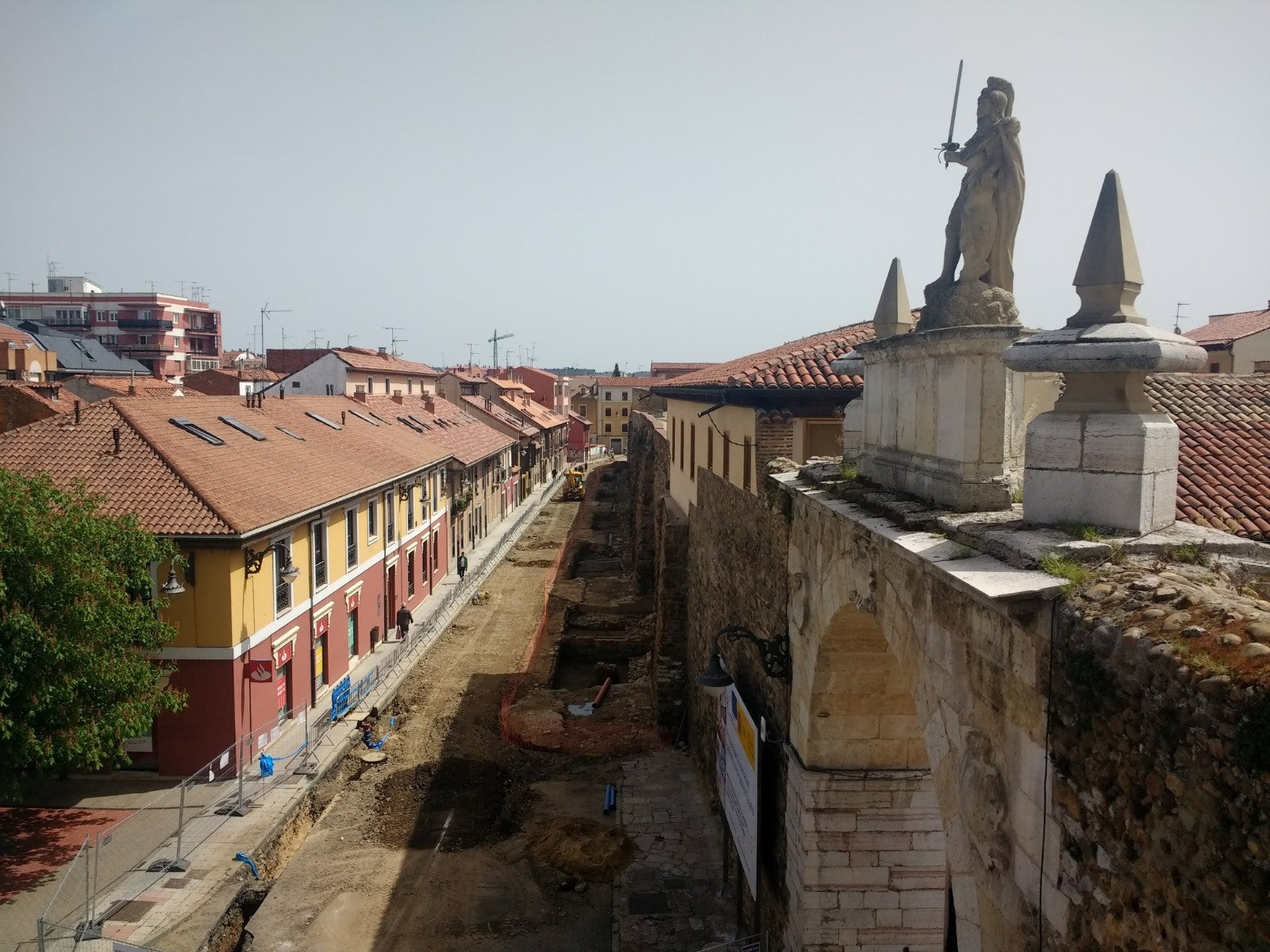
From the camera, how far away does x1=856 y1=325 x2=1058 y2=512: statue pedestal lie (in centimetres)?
557

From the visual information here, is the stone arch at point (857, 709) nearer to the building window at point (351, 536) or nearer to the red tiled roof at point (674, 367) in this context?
the building window at point (351, 536)

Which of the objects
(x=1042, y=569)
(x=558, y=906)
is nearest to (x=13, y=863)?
(x=558, y=906)

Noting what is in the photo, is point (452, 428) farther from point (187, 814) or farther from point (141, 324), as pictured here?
point (141, 324)

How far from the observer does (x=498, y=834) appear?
14734 millimetres

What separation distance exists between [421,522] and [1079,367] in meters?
25.8

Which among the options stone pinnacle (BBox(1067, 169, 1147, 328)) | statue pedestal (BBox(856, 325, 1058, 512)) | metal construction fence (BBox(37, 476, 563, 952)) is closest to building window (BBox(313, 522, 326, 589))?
metal construction fence (BBox(37, 476, 563, 952))

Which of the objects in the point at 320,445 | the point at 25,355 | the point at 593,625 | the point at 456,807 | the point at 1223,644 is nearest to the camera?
the point at 1223,644

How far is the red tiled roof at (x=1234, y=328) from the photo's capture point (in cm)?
2777

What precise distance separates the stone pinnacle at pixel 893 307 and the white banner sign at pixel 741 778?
171 inches

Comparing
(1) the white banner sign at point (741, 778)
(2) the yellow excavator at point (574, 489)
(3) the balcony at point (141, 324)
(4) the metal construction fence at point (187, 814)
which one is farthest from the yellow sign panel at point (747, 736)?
(3) the balcony at point (141, 324)

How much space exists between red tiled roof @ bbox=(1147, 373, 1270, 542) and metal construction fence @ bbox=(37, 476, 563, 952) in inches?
482

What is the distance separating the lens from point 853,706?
7.95m

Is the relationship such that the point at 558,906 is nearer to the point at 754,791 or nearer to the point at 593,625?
the point at 754,791

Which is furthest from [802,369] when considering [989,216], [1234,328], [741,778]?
[1234,328]
